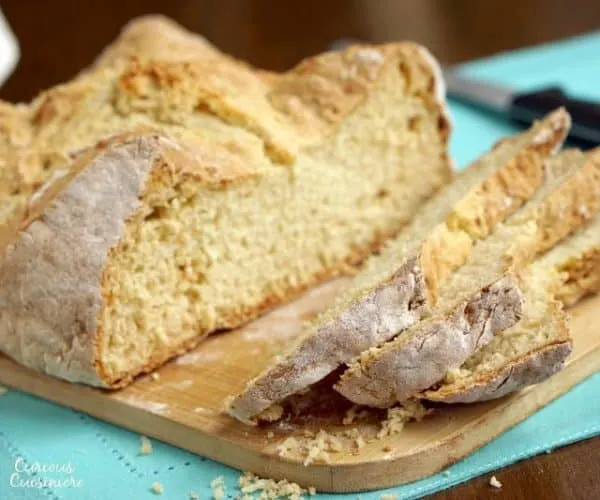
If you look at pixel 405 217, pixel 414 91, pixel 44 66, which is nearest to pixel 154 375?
pixel 405 217

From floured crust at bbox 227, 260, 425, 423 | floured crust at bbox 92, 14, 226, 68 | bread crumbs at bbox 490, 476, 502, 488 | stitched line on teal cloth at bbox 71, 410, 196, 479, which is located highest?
floured crust at bbox 92, 14, 226, 68

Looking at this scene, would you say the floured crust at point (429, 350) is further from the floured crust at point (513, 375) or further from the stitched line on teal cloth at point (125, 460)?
the stitched line on teal cloth at point (125, 460)

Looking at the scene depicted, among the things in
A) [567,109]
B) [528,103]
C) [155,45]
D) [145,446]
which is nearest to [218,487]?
[145,446]

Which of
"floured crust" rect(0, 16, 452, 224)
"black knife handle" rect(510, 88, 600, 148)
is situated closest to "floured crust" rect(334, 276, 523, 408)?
"floured crust" rect(0, 16, 452, 224)

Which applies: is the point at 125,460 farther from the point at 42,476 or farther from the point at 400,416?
the point at 400,416

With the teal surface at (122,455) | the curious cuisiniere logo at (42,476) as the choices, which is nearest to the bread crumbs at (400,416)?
the teal surface at (122,455)

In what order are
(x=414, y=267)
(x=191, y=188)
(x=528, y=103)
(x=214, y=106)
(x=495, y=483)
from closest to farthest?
Result: (x=495, y=483)
(x=414, y=267)
(x=191, y=188)
(x=214, y=106)
(x=528, y=103)

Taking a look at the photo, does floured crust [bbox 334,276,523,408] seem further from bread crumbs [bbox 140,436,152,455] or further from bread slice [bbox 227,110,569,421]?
bread crumbs [bbox 140,436,152,455]
